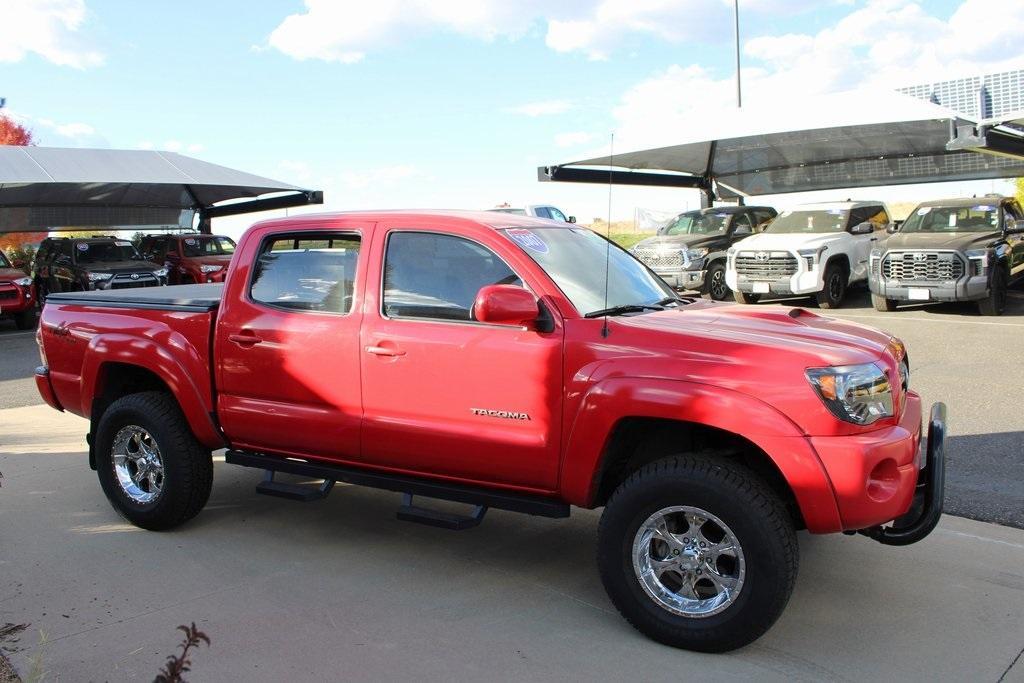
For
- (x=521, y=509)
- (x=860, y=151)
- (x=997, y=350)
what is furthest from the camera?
(x=860, y=151)

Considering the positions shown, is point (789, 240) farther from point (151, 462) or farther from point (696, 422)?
point (696, 422)

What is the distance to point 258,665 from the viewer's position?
3.78 metres

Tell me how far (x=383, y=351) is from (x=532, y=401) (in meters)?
0.85

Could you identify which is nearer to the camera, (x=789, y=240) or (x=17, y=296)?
(x=789, y=240)

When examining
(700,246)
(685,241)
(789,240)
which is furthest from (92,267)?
(789,240)

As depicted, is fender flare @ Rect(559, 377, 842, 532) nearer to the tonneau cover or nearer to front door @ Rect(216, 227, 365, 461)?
front door @ Rect(216, 227, 365, 461)

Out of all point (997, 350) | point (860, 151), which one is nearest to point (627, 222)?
point (860, 151)

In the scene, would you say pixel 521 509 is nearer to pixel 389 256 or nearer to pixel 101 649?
pixel 389 256

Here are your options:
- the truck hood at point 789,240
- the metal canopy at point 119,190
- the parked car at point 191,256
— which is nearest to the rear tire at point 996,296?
the truck hood at point 789,240

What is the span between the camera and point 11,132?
1511 inches

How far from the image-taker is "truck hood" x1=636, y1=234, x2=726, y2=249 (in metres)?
18.7

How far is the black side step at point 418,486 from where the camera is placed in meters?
4.26

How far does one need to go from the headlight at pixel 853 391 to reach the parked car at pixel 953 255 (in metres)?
11.5

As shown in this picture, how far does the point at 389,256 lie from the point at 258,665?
2037mm
